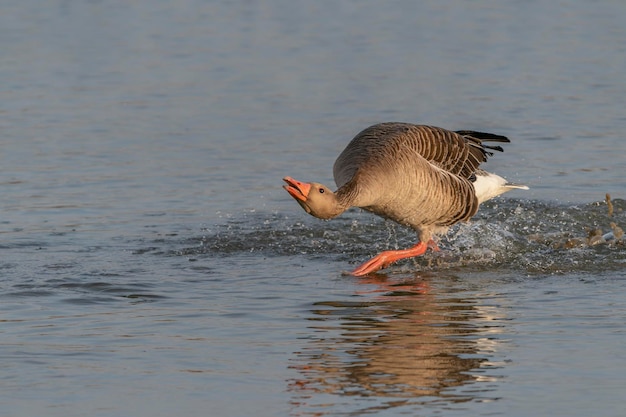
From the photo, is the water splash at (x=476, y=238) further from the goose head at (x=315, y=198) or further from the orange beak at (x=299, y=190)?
the orange beak at (x=299, y=190)

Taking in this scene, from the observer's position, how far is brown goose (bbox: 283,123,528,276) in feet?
31.1

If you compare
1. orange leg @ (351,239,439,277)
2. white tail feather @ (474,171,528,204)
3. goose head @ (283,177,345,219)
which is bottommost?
orange leg @ (351,239,439,277)

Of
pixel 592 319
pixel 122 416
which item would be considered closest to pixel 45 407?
pixel 122 416

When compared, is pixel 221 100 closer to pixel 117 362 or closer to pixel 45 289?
pixel 45 289

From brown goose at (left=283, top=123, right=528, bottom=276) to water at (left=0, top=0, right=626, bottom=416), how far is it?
0.34 meters

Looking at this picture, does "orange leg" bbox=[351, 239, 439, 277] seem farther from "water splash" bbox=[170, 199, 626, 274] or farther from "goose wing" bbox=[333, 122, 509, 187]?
"goose wing" bbox=[333, 122, 509, 187]

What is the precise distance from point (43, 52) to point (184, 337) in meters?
12.3

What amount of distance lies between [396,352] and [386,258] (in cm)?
279

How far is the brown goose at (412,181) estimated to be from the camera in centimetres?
948

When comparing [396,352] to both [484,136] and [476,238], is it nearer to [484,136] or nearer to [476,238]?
[476,238]

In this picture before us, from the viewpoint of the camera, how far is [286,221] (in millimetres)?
11836

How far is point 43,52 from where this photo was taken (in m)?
19.2

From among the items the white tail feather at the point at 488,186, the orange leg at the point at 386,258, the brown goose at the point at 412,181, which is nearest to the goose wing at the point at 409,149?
the brown goose at the point at 412,181

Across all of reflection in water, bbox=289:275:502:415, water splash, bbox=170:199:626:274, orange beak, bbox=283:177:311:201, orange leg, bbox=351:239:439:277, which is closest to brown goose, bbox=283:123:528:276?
orange leg, bbox=351:239:439:277
